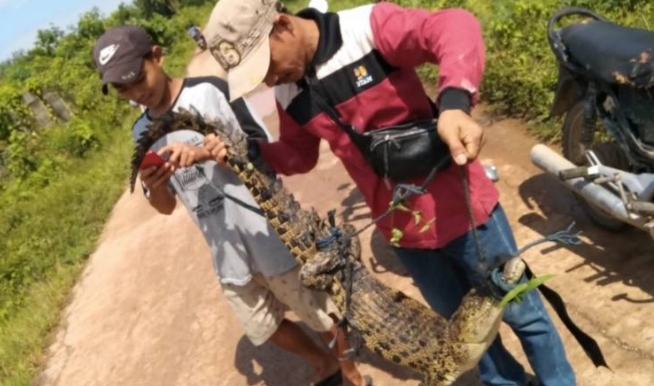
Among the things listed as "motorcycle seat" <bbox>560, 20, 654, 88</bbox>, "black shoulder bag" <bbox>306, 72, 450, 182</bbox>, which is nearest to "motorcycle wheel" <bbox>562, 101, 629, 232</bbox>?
"motorcycle seat" <bbox>560, 20, 654, 88</bbox>

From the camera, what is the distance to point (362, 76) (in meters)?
2.18

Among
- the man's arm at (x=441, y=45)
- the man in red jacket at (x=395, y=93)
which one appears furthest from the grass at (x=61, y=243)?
the man's arm at (x=441, y=45)

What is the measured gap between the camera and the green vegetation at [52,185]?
6.30 metres

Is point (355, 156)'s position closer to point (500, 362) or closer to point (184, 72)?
point (500, 362)

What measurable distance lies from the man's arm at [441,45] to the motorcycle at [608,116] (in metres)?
1.34

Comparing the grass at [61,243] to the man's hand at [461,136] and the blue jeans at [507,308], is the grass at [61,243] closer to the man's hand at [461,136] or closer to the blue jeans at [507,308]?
the blue jeans at [507,308]

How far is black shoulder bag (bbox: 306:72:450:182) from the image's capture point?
213 centimetres

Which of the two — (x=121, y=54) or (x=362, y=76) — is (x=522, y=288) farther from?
(x=121, y=54)

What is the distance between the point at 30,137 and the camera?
13.1 metres

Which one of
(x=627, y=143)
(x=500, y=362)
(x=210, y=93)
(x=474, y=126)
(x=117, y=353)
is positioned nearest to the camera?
(x=474, y=126)

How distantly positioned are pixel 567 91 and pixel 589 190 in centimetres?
74

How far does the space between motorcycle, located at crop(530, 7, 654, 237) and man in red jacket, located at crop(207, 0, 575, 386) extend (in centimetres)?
93

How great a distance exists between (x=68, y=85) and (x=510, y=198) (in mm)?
12746

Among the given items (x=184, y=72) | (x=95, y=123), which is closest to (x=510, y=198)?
(x=95, y=123)
